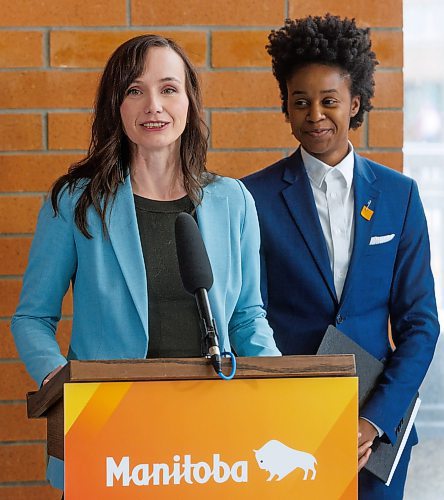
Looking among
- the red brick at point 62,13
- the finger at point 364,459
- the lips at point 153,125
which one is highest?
the red brick at point 62,13

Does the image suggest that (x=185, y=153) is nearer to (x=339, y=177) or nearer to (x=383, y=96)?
(x=339, y=177)

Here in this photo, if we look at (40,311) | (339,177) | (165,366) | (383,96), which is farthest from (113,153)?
(383,96)

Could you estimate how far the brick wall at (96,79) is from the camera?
2.31 metres

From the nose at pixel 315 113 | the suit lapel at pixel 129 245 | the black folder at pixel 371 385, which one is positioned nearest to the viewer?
the suit lapel at pixel 129 245

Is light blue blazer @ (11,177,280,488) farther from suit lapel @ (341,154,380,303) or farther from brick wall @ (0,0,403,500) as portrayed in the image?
brick wall @ (0,0,403,500)

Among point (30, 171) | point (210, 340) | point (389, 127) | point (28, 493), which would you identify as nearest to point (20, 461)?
point (28, 493)

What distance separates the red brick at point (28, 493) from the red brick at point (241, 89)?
3.65ft

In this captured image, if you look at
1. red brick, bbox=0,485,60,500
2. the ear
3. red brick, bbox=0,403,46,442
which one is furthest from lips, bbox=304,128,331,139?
red brick, bbox=0,485,60,500

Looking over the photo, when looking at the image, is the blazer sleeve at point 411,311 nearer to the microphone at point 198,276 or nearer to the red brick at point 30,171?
the microphone at point 198,276

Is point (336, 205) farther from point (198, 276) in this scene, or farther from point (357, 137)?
point (198, 276)

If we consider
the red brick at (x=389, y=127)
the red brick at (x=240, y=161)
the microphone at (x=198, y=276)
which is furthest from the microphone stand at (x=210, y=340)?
the red brick at (x=389, y=127)

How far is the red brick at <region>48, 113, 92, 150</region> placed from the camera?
2.32 metres

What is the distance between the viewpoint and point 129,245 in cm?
162

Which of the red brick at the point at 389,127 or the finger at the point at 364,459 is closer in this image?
the finger at the point at 364,459
